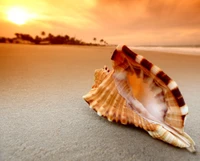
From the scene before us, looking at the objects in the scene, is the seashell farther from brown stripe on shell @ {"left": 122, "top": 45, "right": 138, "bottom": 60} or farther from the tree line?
the tree line

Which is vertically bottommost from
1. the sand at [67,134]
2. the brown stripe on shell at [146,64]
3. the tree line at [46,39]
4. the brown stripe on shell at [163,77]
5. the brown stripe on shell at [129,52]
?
the tree line at [46,39]

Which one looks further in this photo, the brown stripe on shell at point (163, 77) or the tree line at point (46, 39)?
the tree line at point (46, 39)

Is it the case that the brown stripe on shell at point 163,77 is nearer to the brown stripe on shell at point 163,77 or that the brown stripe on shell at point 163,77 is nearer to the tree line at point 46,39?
the brown stripe on shell at point 163,77

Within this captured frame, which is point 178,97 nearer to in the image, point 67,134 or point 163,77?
point 163,77

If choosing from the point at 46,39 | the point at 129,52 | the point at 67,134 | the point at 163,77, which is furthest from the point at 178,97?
the point at 46,39

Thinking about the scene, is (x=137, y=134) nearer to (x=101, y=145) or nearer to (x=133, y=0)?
(x=101, y=145)

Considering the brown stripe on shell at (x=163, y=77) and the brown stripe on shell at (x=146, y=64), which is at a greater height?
the brown stripe on shell at (x=146, y=64)

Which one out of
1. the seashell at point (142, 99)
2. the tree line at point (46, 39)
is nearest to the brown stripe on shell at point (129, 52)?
the seashell at point (142, 99)
